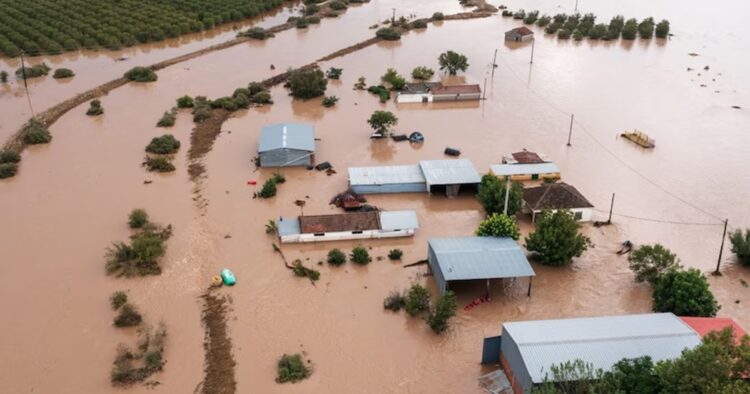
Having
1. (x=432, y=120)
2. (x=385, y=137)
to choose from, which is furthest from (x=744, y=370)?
(x=432, y=120)

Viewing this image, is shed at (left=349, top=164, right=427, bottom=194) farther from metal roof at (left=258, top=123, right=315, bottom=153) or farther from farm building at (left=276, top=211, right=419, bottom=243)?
metal roof at (left=258, top=123, right=315, bottom=153)

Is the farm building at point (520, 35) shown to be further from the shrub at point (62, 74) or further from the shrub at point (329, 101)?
the shrub at point (62, 74)

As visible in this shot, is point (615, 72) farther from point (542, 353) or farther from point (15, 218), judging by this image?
point (15, 218)

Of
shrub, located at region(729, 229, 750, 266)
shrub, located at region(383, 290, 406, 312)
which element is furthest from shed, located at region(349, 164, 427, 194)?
shrub, located at region(729, 229, 750, 266)

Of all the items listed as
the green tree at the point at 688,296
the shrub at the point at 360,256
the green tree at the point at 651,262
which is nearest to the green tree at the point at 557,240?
the green tree at the point at 651,262

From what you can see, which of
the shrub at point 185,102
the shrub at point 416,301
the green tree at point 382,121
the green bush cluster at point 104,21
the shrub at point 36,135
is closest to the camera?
the shrub at point 416,301

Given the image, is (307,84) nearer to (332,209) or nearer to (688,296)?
(332,209)
